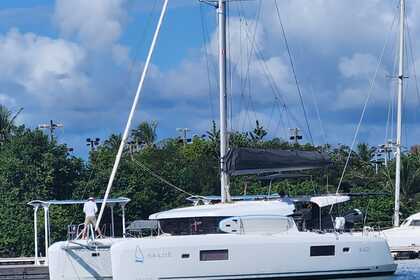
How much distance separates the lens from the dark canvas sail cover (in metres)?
30.8

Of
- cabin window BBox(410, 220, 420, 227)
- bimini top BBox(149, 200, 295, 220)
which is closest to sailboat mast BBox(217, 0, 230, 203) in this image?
bimini top BBox(149, 200, 295, 220)

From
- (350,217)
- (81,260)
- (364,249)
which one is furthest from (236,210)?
(81,260)

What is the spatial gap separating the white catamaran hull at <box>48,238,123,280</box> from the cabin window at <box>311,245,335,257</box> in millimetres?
5504

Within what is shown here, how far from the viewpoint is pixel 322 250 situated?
93.2 ft

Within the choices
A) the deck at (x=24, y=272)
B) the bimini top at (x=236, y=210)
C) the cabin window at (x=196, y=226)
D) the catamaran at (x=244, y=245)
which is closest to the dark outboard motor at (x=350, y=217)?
the catamaran at (x=244, y=245)

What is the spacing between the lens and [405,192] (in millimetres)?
59594

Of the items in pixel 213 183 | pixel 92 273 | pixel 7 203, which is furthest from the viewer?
pixel 213 183

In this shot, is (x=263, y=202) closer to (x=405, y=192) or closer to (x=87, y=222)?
(x=87, y=222)

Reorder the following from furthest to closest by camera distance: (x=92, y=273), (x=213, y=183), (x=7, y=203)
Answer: (x=213, y=183)
(x=7, y=203)
(x=92, y=273)

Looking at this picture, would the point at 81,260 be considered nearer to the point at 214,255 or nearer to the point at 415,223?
the point at 214,255

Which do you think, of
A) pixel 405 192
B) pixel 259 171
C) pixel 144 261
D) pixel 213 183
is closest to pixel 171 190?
pixel 213 183

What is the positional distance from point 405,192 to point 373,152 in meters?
21.7

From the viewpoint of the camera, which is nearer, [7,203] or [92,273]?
[92,273]

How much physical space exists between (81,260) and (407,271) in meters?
13.2
